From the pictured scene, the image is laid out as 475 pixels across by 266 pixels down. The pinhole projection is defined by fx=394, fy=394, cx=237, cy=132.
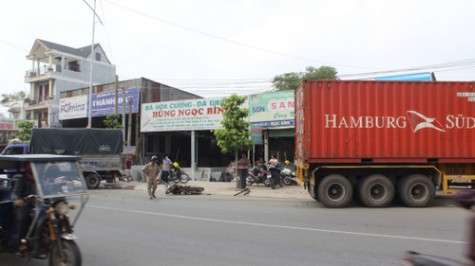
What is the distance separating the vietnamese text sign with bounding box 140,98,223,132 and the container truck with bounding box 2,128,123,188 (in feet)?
15.6

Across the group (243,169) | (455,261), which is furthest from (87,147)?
(455,261)

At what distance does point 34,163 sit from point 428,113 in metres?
10.7

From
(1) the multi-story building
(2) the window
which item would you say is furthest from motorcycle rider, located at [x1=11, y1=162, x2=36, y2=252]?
(2) the window

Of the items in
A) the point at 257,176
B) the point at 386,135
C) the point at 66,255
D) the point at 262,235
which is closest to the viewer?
the point at 66,255

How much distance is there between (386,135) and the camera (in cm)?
1166

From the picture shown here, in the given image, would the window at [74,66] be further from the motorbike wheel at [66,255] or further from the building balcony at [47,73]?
the motorbike wheel at [66,255]

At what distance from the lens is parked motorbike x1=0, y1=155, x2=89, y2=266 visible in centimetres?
476

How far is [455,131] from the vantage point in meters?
11.7

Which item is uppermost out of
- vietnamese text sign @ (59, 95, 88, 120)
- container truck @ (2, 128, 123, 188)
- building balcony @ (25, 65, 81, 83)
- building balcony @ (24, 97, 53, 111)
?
building balcony @ (25, 65, 81, 83)

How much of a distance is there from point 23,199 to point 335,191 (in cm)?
882

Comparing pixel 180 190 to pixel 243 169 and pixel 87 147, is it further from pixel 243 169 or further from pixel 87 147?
pixel 87 147

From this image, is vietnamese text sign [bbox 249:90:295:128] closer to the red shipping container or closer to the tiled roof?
the red shipping container

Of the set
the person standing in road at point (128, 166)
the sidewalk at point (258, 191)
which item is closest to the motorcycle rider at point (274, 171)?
the sidewalk at point (258, 191)

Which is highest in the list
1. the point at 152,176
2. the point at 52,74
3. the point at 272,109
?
the point at 52,74
